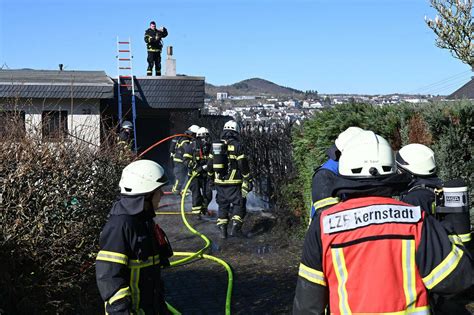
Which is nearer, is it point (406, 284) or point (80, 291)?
point (406, 284)

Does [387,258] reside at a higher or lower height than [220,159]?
lower

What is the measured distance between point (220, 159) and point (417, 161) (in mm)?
5648

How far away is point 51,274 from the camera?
4.84m

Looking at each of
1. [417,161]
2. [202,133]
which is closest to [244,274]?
[417,161]

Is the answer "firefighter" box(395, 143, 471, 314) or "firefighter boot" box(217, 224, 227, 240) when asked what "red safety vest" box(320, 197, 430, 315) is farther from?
"firefighter boot" box(217, 224, 227, 240)

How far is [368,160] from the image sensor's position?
2920 mm

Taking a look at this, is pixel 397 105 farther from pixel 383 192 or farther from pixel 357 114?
pixel 383 192

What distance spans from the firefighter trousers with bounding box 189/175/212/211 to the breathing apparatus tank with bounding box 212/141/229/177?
72.5 inches

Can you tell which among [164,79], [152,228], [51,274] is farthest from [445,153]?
[164,79]

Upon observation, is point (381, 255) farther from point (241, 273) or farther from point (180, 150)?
point (180, 150)

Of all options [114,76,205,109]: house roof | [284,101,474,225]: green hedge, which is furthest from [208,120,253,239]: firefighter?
[114,76,205,109]: house roof

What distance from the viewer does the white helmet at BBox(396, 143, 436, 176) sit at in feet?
15.9

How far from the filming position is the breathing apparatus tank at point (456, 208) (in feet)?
14.1

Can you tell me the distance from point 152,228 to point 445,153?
367 cm
